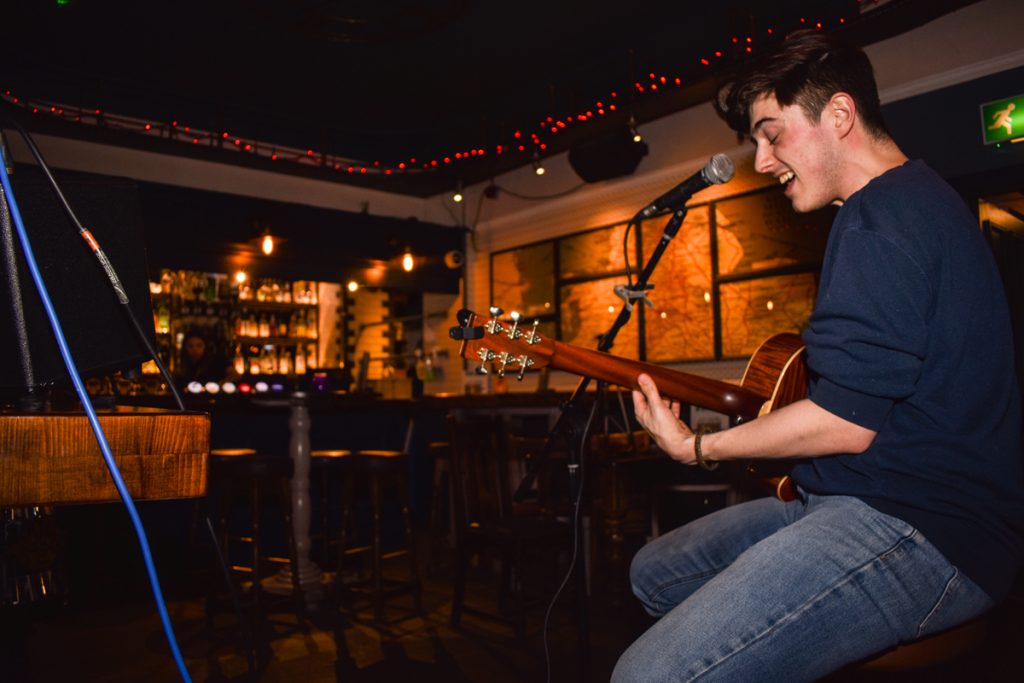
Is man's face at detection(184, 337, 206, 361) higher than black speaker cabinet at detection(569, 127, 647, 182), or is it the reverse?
black speaker cabinet at detection(569, 127, 647, 182)

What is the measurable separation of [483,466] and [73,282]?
2.81 m

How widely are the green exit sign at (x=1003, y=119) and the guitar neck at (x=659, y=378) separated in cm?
371

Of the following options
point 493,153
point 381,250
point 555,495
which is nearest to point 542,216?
point 493,153

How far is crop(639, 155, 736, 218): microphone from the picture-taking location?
1796 millimetres

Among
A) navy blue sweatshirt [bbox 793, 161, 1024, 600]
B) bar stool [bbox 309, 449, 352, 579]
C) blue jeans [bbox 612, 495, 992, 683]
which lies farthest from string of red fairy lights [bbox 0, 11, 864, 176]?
blue jeans [bbox 612, 495, 992, 683]

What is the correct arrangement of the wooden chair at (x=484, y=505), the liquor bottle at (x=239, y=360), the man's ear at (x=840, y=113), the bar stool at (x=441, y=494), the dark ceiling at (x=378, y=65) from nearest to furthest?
1. the man's ear at (x=840, y=113)
2. the wooden chair at (x=484, y=505)
3. the dark ceiling at (x=378, y=65)
4. the bar stool at (x=441, y=494)
5. the liquor bottle at (x=239, y=360)

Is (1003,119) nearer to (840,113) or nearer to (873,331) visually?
(840,113)

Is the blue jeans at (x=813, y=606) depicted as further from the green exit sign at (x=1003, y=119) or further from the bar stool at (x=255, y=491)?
the green exit sign at (x=1003, y=119)

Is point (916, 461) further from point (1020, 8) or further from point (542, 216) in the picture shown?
point (542, 216)

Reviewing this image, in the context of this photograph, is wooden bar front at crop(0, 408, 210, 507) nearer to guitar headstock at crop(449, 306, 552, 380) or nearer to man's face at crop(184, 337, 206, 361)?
guitar headstock at crop(449, 306, 552, 380)

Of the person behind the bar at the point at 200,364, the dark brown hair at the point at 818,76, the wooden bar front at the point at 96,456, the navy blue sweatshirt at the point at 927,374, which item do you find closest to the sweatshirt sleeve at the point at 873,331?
the navy blue sweatshirt at the point at 927,374

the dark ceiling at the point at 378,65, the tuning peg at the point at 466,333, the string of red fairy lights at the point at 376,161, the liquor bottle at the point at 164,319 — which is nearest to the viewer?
the tuning peg at the point at 466,333

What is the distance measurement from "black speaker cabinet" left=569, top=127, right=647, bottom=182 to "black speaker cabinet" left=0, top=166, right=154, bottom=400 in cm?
570

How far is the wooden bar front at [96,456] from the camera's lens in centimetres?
85
